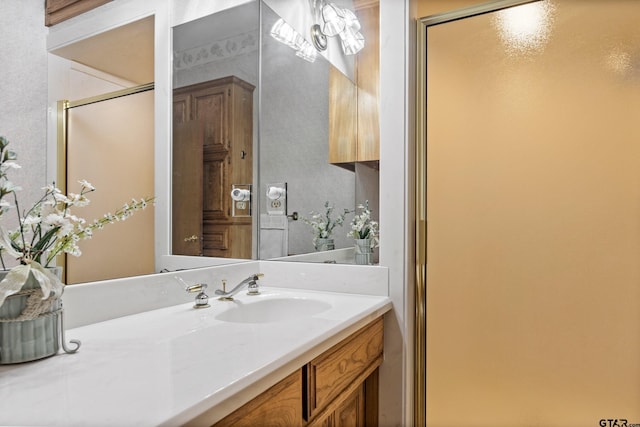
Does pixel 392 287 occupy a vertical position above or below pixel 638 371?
above

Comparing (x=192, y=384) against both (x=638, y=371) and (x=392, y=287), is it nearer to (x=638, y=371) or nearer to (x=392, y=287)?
(x=392, y=287)

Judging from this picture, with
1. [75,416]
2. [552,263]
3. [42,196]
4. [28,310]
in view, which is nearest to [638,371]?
[552,263]

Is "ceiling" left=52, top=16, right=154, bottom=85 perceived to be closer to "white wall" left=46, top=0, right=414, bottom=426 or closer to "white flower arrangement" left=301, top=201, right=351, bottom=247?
"white wall" left=46, top=0, right=414, bottom=426

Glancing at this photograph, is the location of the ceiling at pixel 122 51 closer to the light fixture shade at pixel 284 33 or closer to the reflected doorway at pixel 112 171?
the reflected doorway at pixel 112 171

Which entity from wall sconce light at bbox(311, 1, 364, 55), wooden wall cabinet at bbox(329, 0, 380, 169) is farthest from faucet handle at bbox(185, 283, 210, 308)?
wall sconce light at bbox(311, 1, 364, 55)

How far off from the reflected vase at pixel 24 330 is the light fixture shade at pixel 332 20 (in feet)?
4.83

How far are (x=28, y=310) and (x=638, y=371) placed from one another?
5.51 ft

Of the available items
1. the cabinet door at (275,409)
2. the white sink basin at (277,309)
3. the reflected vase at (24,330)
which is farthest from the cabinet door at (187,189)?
the cabinet door at (275,409)

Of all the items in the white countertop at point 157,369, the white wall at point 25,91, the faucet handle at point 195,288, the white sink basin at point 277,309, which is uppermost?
the white wall at point 25,91

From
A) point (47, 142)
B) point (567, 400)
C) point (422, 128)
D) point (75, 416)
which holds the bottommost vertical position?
point (567, 400)

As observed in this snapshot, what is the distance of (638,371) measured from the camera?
1.29 metres

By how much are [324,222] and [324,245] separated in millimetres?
99

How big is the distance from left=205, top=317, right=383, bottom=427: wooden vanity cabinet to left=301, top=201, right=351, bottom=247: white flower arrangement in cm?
44

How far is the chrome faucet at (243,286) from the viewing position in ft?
4.45
